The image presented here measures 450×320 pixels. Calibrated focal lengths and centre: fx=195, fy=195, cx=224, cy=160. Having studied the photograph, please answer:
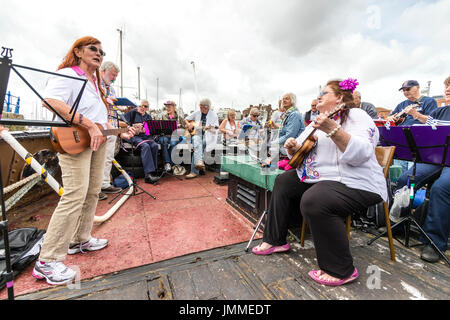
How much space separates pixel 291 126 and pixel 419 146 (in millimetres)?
1656

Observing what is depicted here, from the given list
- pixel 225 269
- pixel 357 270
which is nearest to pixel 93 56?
pixel 225 269

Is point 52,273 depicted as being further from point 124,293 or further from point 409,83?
point 409,83

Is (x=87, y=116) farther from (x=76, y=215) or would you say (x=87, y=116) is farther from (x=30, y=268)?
(x=30, y=268)

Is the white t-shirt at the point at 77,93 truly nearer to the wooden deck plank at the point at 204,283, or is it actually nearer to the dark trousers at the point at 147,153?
the wooden deck plank at the point at 204,283

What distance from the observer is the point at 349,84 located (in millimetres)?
1675

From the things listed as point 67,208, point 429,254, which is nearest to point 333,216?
point 429,254

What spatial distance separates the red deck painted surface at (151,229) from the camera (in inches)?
71.7

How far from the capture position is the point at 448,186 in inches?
77.1

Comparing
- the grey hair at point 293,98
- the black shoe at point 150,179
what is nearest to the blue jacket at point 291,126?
the grey hair at point 293,98

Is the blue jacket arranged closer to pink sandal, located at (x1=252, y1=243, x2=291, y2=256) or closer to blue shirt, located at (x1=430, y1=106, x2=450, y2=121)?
blue shirt, located at (x1=430, y1=106, x2=450, y2=121)

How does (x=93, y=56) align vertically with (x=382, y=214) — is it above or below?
above

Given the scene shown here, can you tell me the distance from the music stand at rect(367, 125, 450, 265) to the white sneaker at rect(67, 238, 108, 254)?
2.90m

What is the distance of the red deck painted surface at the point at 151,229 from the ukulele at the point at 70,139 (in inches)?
42.2
